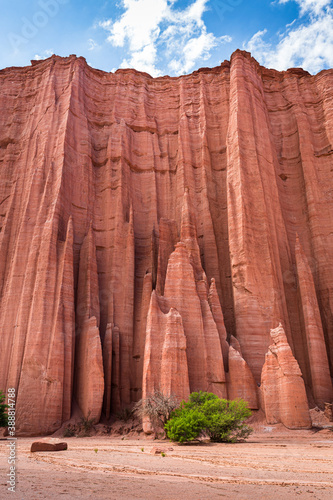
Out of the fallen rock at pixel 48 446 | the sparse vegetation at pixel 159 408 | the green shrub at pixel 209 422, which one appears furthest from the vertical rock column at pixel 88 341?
the fallen rock at pixel 48 446

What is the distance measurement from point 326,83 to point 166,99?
1730cm

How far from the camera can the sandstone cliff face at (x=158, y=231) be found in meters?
27.8

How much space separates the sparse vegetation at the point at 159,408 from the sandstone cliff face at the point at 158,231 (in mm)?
1584

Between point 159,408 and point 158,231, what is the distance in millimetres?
19606

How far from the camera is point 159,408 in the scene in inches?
846

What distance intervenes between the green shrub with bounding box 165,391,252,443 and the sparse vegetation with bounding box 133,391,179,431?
1.24 m

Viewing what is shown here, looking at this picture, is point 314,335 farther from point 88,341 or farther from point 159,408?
point 88,341

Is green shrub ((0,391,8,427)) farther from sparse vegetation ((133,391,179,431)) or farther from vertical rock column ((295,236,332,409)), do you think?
vertical rock column ((295,236,332,409))

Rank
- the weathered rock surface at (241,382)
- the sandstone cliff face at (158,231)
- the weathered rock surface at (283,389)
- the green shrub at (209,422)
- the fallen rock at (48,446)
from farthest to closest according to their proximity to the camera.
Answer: the sandstone cliff face at (158,231), the weathered rock surface at (241,382), the weathered rock surface at (283,389), the green shrub at (209,422), the fallen rock at (48,446)

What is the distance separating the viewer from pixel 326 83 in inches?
1790

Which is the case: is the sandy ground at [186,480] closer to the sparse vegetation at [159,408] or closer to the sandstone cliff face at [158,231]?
the sparse vegetation at [159,408]

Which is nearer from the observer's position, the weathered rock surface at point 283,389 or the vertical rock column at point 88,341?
the weathered rock surface at point 283,389

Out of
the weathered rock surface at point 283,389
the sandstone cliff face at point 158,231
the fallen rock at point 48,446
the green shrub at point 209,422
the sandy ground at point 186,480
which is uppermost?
the sandstone cliff face at point 158,231

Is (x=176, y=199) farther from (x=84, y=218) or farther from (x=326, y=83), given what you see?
(x=326, y=83)
